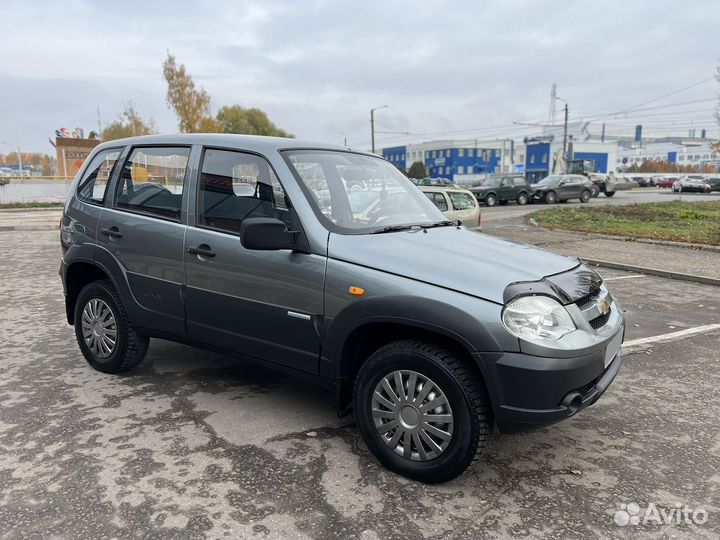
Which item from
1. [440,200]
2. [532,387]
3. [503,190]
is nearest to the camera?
[532,387]

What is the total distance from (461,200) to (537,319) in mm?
10029

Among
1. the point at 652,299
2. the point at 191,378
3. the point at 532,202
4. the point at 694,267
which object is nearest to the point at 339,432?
the point at 191,378

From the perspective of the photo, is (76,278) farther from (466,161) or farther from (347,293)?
(466,161)

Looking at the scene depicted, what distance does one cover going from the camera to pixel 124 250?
14.3 feet

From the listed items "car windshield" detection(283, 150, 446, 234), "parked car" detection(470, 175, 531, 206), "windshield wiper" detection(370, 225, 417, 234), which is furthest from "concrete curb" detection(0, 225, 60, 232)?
"parked car" detection(470, 175, 531, 206)

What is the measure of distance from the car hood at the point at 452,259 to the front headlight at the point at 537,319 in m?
0.10

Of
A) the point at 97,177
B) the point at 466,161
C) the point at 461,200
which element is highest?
the point at 466,161

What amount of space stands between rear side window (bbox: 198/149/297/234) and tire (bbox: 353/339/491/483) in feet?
3.53

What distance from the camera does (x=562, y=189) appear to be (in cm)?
3111

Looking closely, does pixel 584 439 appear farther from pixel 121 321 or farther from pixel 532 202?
pixel 532 202

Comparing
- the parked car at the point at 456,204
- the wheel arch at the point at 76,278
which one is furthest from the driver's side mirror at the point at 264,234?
the parked car at the point at 456,204

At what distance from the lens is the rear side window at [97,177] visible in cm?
468

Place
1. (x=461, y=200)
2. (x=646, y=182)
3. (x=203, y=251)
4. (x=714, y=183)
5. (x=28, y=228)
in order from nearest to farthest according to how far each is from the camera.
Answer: (x=203, y=251), (x=461, y=200), (x=28, y=228), (x=714, y=183), (x=646, y=182)

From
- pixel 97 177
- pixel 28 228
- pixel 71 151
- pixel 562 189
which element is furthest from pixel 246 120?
pixel 97 177
